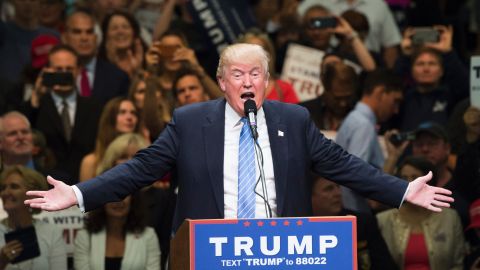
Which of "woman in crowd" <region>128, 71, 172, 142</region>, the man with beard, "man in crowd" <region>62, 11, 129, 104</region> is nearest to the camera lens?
"woman in crowd" <region>128, 71, 172, 142</region>

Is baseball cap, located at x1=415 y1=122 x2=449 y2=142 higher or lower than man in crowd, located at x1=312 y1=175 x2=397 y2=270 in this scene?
higher

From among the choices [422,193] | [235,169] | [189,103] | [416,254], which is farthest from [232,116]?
[189,103]

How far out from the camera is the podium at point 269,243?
5785 mm

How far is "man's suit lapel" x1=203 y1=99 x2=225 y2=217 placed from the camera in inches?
248

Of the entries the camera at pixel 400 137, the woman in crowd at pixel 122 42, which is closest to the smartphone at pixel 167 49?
the woman in crowd at pixel 122 42

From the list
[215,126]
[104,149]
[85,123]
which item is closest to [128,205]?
[104,149]

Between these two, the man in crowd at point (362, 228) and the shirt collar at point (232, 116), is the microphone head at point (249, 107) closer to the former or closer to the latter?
the shirt collar at point (232, 116)

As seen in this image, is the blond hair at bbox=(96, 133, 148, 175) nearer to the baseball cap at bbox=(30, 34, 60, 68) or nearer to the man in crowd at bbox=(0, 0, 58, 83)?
the baseball cap at bbox=(30, 34, 60, 68)

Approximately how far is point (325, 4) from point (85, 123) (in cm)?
279

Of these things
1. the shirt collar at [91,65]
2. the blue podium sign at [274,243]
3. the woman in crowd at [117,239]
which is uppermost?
the shirt collar at [91,65]

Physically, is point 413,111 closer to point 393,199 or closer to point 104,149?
point 104,149

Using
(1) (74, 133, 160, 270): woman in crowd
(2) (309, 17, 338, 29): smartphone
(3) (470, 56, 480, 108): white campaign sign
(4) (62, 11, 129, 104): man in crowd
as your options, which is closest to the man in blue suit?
(1) (74, 133, 160, 270): woman in crowd

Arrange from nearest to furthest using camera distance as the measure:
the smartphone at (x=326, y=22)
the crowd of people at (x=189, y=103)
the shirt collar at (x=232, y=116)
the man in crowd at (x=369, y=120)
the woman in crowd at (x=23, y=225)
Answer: the shirt collar at (x=232, y=116)
the woman in crowd at (x=23, y=225)
the crowd of people at (x=189, y=103)
the man in crowd at (x=369, y=120)
the smartphone at (x=326, y=22)

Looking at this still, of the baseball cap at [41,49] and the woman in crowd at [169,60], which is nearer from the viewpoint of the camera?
the woman in crowd at [169,60]
